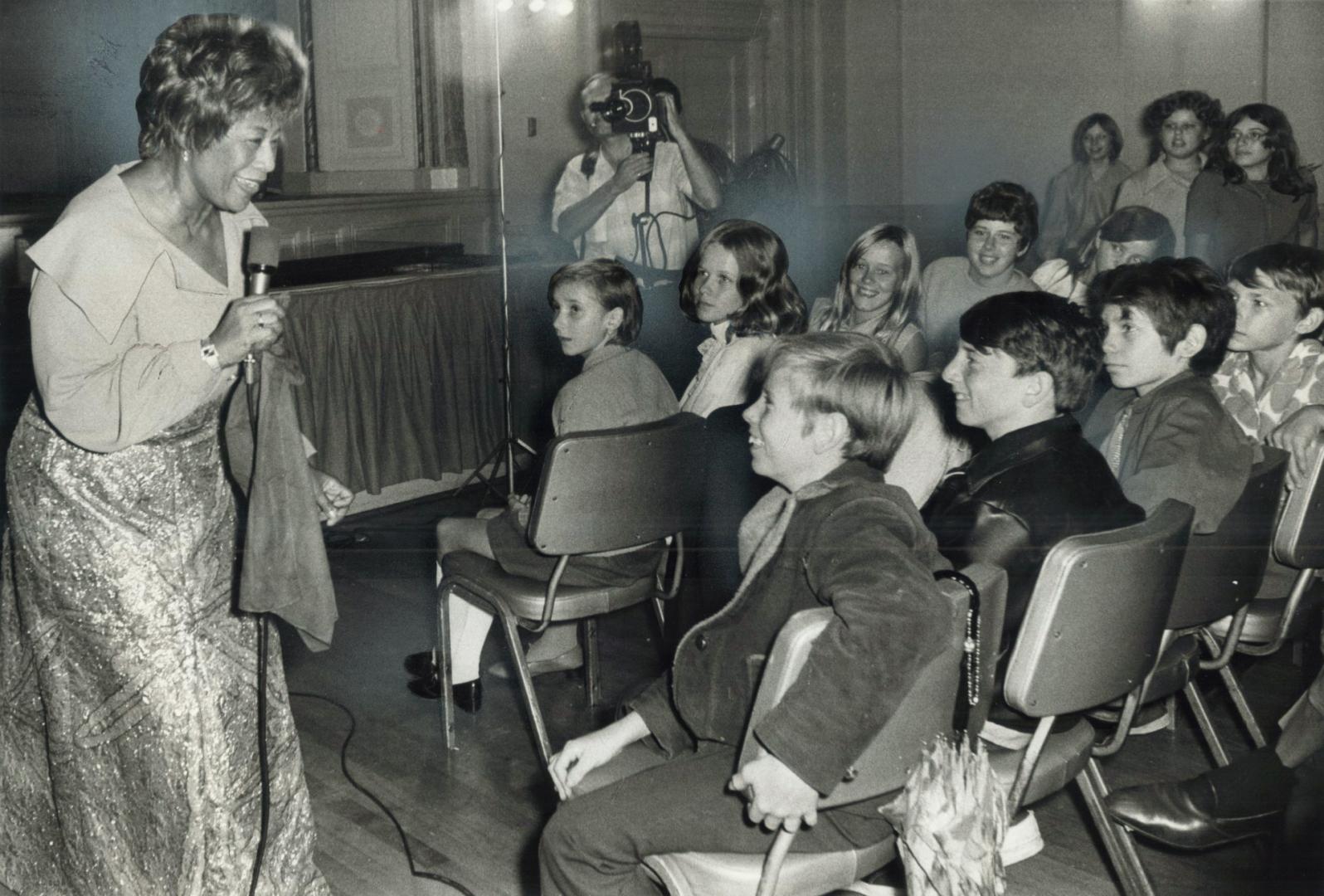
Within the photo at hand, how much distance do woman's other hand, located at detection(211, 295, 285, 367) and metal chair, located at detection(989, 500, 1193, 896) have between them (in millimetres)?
1011

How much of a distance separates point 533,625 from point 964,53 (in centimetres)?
398

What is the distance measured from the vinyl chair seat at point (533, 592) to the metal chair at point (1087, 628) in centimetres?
96

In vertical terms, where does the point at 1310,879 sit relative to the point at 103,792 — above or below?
below

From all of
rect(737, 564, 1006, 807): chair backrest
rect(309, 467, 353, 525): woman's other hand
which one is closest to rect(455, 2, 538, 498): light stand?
rect(309, 467, 353, 525): woman's other hand

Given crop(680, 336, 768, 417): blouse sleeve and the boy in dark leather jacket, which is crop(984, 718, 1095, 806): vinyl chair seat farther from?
crop(680, 336, 768, 417): blouse sleeve

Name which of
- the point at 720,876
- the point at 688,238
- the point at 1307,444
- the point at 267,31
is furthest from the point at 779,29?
the point at 720,876

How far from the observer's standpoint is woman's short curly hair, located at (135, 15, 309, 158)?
5.02 ft

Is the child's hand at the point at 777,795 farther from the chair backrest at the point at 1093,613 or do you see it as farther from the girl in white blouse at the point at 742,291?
the girl in white blouse at the point at 742,291

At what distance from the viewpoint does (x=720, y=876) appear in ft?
4.60

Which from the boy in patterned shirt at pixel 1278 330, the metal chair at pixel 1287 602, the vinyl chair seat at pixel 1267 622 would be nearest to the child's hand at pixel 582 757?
the metal chair at pixel 1287 602

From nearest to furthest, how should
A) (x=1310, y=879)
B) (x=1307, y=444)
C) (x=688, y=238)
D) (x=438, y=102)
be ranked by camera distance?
(x=1310, y=879), (x=1307, y=444), (x=688, y=238), (x=438, y=102)

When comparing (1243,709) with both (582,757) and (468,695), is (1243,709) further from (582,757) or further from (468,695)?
(468,695)

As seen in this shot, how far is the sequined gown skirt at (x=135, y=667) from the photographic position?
169 cm

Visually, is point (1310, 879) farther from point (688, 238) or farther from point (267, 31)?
point (688, 238)
